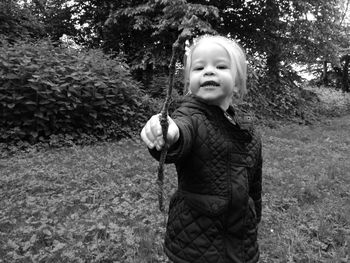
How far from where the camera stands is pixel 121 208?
4.03 meters

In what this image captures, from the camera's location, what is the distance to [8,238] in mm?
3383

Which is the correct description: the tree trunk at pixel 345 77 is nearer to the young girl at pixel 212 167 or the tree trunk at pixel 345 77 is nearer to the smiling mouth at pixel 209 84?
the young girl at pixel 212 167

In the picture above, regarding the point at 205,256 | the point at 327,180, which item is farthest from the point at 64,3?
the point at 205,256

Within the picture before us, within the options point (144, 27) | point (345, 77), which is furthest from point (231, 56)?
point (345, 77)

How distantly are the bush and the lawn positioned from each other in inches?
36.9

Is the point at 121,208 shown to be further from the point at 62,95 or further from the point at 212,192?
the point at 62,95

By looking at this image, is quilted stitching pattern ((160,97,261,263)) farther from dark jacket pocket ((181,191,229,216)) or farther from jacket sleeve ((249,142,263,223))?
jacket sleeve ((249,142,263,223))

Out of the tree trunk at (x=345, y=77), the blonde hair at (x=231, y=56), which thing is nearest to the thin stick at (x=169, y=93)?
the blonde hair at (x=231, y=56)

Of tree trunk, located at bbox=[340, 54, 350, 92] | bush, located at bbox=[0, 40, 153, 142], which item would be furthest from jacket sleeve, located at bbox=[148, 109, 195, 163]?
tree trunk, located at bbox=[340, 54, 350, 92]

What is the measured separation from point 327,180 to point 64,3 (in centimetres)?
1294

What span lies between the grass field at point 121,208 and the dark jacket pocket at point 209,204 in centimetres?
165

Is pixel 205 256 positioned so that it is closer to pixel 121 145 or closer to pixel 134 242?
pixel 134 242

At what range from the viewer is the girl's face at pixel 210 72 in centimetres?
157

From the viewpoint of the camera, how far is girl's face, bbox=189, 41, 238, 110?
157 cm
